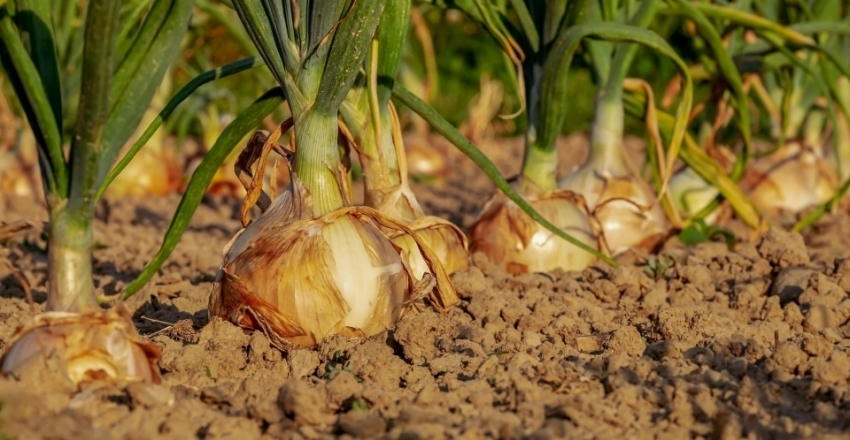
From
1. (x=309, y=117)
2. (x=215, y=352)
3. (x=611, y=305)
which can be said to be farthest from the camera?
(x=611, y=305)

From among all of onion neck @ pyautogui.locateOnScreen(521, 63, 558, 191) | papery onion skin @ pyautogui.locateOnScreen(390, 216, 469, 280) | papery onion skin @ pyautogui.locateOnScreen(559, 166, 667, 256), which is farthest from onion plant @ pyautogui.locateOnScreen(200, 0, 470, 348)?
papery onion skin @ pyautogui.locateOnScreen(559, 166, 667, 256)

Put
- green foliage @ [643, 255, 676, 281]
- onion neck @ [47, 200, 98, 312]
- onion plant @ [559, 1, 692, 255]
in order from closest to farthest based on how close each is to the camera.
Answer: onion neck @ [47, 200, 98, 312] < green foliage @ [643, 255, 676, 281] < onion plant @ [559, 1, 692, 255]

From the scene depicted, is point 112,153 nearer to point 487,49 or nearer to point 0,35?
point 0,35

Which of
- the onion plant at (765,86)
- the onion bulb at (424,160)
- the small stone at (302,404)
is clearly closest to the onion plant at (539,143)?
the onion plant at (765,86)

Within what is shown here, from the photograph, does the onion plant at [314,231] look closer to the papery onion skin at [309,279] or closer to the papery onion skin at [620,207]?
the papery onion skin at [309,279]

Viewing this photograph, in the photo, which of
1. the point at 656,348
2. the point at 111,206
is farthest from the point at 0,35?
the point at 111,206

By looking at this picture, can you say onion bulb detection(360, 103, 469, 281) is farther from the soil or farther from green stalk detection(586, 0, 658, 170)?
green stalk detection(586, 0, 658, 170)
